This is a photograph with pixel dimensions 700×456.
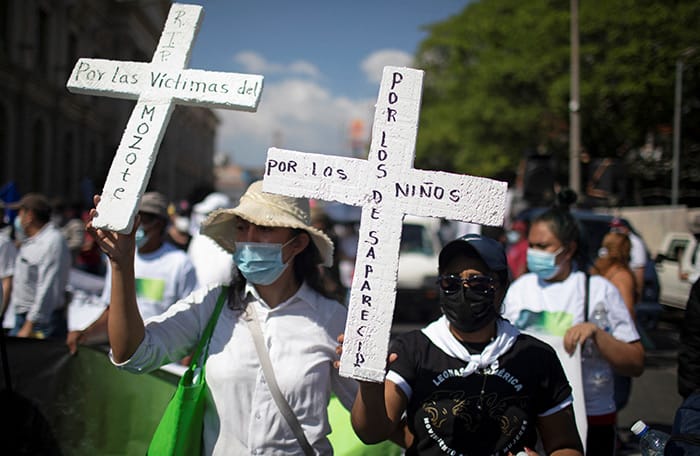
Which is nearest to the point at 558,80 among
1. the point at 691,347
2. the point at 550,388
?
the point at 691,347

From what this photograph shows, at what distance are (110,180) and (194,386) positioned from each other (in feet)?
2.55

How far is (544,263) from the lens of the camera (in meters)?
3.37

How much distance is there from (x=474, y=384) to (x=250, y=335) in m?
0.84

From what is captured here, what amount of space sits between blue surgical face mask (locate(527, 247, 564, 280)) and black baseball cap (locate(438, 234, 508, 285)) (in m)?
1.11

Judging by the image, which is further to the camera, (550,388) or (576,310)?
(576,310)

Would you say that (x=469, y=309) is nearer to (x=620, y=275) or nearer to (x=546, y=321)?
(x=546, y=321)

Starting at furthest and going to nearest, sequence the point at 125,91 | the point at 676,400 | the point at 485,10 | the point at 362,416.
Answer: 1. the point at 485,10
2. the point at 676,400
3. the point at 125,91
4. the point at 362,416

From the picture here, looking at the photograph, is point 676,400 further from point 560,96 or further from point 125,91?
point 560,96

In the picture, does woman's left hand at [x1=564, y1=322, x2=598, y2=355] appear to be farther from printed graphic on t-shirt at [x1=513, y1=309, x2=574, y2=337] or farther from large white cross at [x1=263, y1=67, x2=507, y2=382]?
large white cross at [x1=263, y1=67, x2=507, y2=382]

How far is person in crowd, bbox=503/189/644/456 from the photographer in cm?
304

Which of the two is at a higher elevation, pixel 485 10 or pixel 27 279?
pixel 485 10

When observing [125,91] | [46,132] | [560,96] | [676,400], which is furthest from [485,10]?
[125,91]

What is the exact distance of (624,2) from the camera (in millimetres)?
20938

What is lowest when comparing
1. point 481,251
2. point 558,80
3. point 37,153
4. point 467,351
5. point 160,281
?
point 467,351
